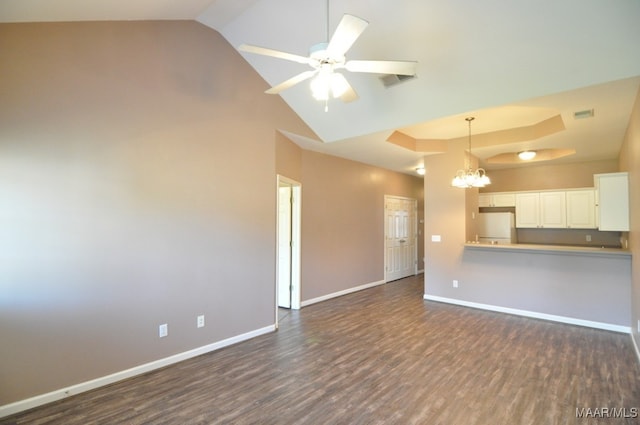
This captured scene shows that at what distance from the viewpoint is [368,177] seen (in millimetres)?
6883

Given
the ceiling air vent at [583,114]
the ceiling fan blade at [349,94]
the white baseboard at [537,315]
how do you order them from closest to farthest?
the ceiling fan blade at [349,94] → the ceiling air vent at [583,114] → the white baseboard at [537,315]

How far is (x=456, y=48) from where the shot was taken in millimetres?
3055

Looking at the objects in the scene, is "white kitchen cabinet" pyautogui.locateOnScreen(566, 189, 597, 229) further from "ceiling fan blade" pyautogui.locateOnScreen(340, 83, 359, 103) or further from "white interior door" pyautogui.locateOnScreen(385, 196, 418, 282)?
"ceiling fan blade" pyautogui.locateOnScreen(340, 83, 359, 103)

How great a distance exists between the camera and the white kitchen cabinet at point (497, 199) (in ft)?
21.4

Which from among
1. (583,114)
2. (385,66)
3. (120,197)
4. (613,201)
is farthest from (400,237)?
(120,197)

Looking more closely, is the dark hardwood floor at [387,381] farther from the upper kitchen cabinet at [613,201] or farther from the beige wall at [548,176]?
the beige wall at [548,176]

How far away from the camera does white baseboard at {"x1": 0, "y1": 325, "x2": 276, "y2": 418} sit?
2449mm

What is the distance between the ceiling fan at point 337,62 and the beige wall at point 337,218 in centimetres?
213

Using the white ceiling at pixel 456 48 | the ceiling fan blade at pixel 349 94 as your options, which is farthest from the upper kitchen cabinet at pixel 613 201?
the ceiling fan blade at pixel 349 94

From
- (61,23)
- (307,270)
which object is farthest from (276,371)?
(61,23)

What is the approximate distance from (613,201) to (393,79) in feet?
10.2

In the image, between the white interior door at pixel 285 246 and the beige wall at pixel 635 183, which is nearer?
the beige wall at pixel 635 183

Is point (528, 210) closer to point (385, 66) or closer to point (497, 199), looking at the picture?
point (497, 199)

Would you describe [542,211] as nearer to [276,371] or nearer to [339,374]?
[339,374]
